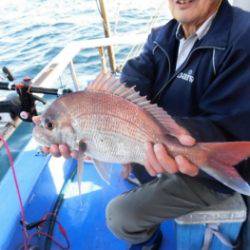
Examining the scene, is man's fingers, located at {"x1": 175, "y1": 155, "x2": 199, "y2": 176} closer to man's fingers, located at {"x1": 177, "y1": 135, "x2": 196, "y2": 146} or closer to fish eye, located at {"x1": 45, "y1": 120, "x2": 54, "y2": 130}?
man's fingers, located at {"x1": 177, "y1": 135, "x2": 196, "y2": 146}

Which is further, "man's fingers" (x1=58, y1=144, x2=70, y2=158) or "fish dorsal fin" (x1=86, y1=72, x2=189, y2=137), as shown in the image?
"man's fingers" (x1=58, y1=144, x2=70, y2=158)

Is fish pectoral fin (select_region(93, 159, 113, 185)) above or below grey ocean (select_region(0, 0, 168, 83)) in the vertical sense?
above

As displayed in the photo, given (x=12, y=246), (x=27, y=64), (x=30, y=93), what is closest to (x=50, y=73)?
(x=30, y=93)

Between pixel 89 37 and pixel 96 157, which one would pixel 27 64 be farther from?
pixel 96 157

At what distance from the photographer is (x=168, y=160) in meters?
1.37

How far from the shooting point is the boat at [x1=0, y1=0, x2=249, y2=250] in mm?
2309

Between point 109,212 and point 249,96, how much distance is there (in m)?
0.99

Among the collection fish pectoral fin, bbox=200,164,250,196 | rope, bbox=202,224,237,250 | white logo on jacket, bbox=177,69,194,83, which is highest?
white logo on jacket, bbox=177,69,194,83

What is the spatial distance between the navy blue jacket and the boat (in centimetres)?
85

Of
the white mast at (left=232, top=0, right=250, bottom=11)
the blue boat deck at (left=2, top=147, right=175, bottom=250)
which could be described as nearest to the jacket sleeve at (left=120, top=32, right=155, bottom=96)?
the white mast at (left=232, top=0, right=250, bottom=11)

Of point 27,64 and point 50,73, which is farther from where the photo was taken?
point 27,64

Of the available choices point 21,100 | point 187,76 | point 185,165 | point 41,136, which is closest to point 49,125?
point 41,136

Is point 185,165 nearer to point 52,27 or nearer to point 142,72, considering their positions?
point 142,72

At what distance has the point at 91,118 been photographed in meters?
1.50
